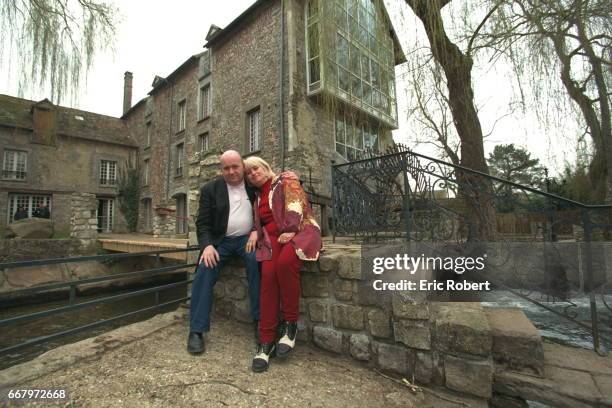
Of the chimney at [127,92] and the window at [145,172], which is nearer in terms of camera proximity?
the window at [145,172]

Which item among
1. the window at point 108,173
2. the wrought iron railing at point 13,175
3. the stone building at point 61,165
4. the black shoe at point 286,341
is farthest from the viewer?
the window at point 108,173

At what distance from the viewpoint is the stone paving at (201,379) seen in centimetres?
174

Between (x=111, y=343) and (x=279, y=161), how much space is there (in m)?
8.04

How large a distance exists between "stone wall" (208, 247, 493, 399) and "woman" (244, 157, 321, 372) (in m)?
0.26

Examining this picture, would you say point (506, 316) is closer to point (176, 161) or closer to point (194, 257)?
point (194, 257)

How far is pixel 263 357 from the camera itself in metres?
2.10

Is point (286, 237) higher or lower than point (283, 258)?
higher

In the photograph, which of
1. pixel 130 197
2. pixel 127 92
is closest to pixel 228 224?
pixel 130 197

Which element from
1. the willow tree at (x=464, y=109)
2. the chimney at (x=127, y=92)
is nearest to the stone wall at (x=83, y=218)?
the willow tree at (x=464, y=109)

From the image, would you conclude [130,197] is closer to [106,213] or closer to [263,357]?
[106,213]

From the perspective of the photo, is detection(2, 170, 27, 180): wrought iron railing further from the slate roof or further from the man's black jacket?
the man's black jacket

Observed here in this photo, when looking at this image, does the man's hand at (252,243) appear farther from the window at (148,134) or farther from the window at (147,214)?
the window at (148,134)

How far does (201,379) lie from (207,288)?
68 cm

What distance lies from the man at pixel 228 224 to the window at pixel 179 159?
46.4 ft
